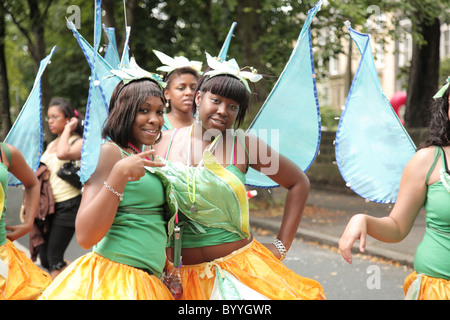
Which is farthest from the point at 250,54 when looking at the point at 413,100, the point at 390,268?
the point at 390,268

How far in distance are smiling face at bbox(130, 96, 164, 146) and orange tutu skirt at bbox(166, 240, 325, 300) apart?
0.63 metres

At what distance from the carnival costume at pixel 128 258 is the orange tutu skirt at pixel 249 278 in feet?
0.72

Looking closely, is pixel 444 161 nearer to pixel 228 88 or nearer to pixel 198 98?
pixel 228 88

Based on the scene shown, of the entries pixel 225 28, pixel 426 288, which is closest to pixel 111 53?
pixel 426 288

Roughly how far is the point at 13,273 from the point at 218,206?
4.27ft

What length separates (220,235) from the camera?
2568mm

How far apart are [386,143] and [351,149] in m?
0.17

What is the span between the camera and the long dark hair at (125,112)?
232cm

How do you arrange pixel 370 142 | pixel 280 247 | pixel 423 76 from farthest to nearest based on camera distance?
pixel 423 76 → pixel 280 247 → pixel 370 142

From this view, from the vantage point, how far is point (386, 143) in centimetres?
274

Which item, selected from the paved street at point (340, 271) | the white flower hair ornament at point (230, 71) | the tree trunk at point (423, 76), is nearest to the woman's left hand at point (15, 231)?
the white flower hair ornament at point (230, 71)

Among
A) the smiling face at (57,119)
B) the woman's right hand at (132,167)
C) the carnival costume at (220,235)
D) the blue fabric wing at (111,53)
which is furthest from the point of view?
the smiling face at (57,119)

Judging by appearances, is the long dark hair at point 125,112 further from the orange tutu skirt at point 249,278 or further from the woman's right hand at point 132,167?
the orange tutu skirt at point 249,278

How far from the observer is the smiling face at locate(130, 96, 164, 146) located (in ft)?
7.66
